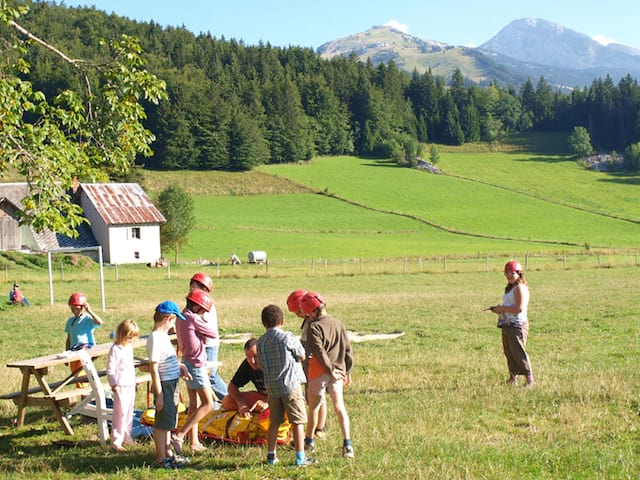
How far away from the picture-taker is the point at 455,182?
360 ft

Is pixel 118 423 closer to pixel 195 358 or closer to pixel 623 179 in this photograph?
pixel 195 358

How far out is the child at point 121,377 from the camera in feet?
28.6

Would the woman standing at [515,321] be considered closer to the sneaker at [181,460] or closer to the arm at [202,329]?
the arm at [202,329]

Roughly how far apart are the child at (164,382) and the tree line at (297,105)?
98702 mm

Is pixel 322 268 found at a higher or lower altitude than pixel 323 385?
lower

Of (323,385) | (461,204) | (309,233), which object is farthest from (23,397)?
(461,204)

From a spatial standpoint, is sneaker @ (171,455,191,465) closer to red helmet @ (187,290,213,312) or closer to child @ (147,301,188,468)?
child @ (147,301,188,468)

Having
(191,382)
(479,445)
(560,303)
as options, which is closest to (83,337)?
(191,382)

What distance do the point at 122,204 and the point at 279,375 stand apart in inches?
2298

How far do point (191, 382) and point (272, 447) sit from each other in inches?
49.4

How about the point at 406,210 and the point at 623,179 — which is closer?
the point at 406,210

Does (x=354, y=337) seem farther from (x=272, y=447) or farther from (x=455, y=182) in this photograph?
(x=455, y=182)

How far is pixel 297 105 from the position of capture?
14362 centimetres

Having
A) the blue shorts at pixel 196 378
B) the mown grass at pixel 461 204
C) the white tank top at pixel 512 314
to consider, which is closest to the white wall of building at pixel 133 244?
the mown grass at pixel 461 204
